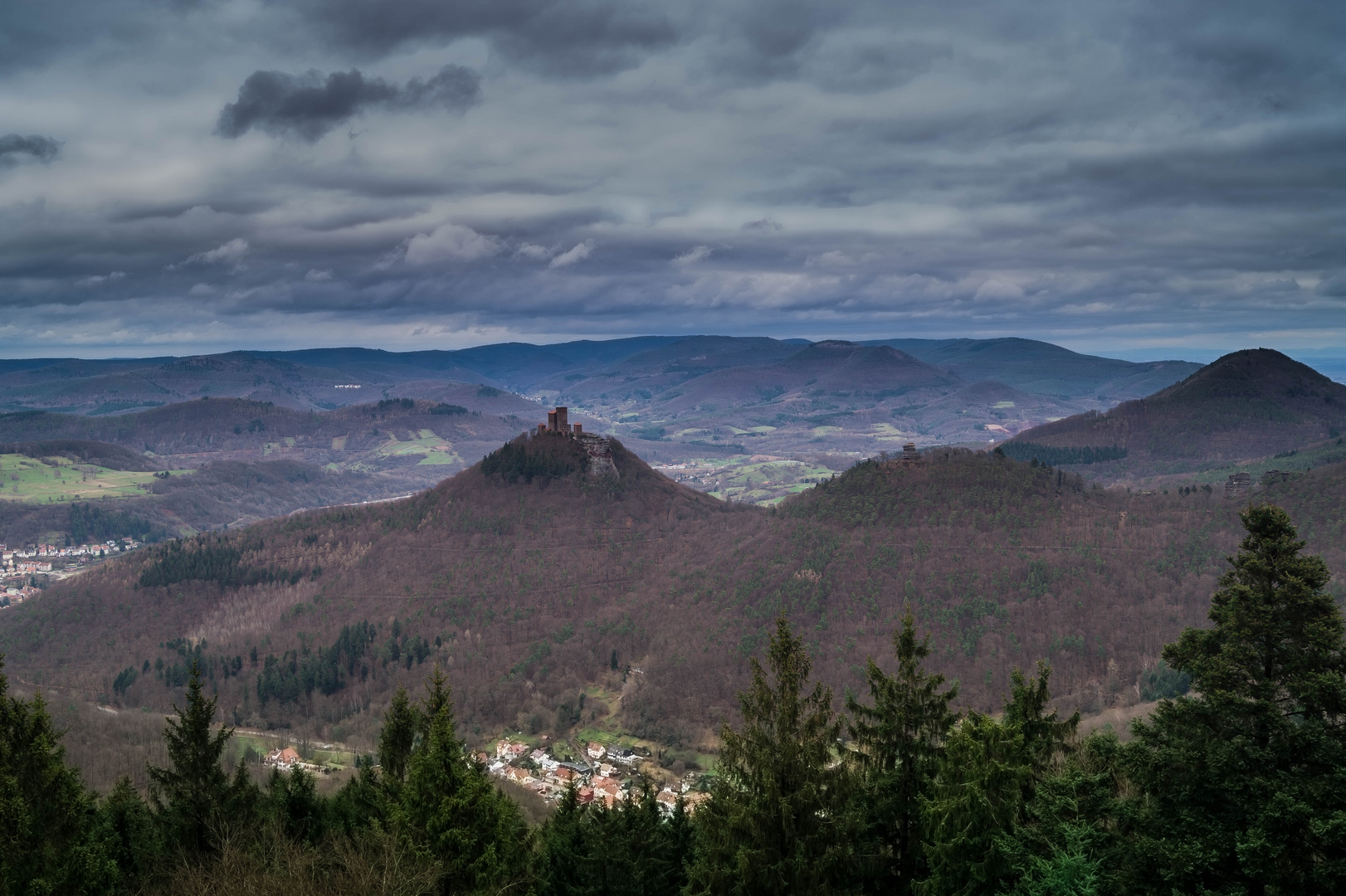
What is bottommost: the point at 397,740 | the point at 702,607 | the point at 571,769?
the point at 571,769

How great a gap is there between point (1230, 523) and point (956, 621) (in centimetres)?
6242

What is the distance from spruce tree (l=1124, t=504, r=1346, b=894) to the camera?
1000 inches

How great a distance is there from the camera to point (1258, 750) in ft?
87.0

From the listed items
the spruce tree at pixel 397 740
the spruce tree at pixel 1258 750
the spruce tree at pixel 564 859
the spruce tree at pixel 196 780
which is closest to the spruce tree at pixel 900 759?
the spruce tree at pixel 1258 750

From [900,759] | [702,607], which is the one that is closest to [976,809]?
[900,759]

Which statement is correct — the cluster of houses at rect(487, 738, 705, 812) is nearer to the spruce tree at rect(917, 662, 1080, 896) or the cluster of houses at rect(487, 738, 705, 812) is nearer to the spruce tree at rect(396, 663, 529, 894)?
the spruce tree at rect(396, 663, 529, 894)

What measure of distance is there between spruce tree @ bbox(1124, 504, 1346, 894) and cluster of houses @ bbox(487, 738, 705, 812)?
6967 centimetres

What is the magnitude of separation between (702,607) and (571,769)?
55.1 m

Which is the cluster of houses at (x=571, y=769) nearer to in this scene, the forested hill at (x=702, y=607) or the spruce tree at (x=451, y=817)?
the forested hill at (x=702, y=607)

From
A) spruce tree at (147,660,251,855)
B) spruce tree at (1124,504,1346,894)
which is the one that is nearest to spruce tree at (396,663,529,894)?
spruce tree at (147,660,251,855)

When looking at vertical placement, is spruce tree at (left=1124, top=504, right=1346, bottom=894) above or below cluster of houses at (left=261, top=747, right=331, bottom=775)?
above

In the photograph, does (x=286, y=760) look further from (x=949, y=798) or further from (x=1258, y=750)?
(x=1258, y=750)

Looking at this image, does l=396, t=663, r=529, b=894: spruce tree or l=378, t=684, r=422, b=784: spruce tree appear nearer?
l=396, t=663, r=529, b=894: spruce tree

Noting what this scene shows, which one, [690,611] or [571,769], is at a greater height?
[690,611]
